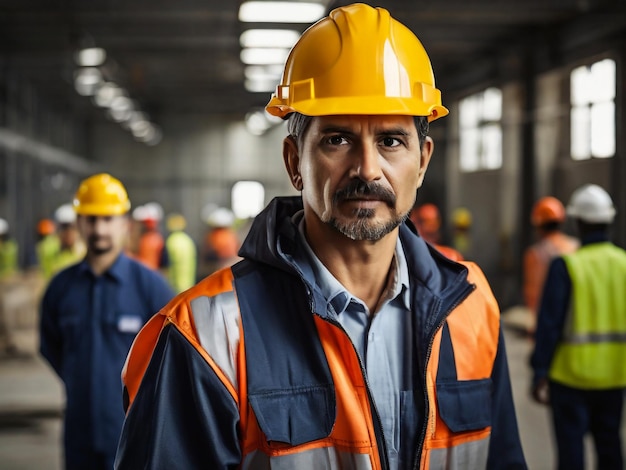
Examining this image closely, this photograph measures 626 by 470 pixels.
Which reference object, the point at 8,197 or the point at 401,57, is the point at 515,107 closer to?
the point at 8,197

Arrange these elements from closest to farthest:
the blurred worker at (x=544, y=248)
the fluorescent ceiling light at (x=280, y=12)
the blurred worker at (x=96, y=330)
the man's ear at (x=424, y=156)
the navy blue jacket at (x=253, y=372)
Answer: the navy blue jacket at (x=253, y=372), the man's ear at (x=424, y=156), the blurred worker at (x=96, y=330), the blurred worker at (x=544, y=248), the fluorescent ceiling light at (x=280, y=12)

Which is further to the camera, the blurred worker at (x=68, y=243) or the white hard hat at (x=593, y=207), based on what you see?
the blurred worker at (x=68, y=243)

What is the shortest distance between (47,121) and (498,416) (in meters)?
25.1

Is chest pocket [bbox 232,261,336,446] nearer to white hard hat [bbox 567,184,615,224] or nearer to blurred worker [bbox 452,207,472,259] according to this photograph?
white hard hat [bbox 567,184,615,224]

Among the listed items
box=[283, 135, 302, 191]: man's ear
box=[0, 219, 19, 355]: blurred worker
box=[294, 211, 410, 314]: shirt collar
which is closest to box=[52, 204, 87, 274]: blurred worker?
box=[0, 219, 19, 355]: blurred worker

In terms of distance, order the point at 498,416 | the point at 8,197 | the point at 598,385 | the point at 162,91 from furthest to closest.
Result: the point at 162,91, the point at 8,197, the point at 598,385, the point at 498,416

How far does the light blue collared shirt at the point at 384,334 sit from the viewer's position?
6.35 feet

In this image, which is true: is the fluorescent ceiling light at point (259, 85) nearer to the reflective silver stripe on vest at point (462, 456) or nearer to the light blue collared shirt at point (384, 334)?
the light blue collared shirt at point (384, 334)

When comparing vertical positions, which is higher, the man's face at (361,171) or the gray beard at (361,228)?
the man's face at (361,171)

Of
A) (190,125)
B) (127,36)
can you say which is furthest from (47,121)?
(127,36)

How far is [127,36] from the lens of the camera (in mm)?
14859

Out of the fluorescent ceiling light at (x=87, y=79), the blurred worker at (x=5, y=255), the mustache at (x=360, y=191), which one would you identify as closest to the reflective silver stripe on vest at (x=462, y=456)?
the mustache at (x=360, y=191)

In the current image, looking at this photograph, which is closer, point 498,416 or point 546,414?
point 498,416

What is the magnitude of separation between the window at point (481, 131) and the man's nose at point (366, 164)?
14.0 metres
